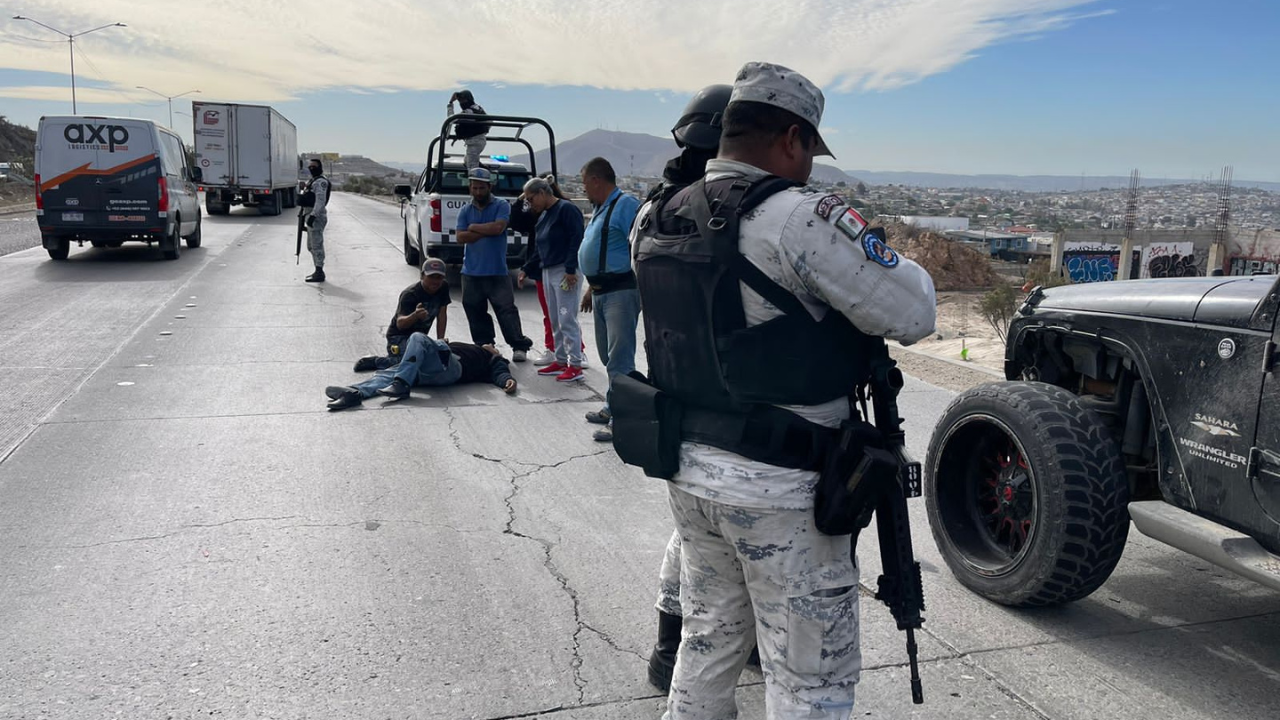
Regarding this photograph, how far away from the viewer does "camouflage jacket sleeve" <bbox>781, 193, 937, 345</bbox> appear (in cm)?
205

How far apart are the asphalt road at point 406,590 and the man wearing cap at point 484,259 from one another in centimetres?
146

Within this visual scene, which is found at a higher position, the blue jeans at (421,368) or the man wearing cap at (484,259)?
the man wearing cap at (484,259)

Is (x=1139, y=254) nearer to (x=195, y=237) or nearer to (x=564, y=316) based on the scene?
(x=564, y=316)

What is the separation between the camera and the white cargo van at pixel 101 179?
15406mm

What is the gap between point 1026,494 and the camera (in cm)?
379

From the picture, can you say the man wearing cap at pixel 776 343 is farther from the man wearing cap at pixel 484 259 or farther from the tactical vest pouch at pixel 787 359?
the man wearing cap at pixel 484 259

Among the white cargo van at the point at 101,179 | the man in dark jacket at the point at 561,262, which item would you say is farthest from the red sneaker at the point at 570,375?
the white cargo van at the point at 101,179

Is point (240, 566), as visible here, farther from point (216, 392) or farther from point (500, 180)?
point (500, 180)

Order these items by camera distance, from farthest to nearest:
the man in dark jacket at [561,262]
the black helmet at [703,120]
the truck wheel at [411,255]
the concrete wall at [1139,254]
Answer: the concrete wall at [1139,254], the truck wheel at [411,255], the man in dark jacket at [561,262], the black helmet at [703,120]

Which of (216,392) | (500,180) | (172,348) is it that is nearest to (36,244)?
(500,180)

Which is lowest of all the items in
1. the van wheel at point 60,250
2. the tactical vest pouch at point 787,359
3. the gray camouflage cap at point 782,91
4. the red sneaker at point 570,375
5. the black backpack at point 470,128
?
the red sneaker at point 570,375

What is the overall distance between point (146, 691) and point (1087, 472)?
3249mm

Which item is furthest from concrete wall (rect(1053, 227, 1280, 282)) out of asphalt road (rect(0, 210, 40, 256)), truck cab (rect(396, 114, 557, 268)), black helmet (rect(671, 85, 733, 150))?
asphalt road (rect(0, 210, 40, 256))

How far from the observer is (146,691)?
122 inches
